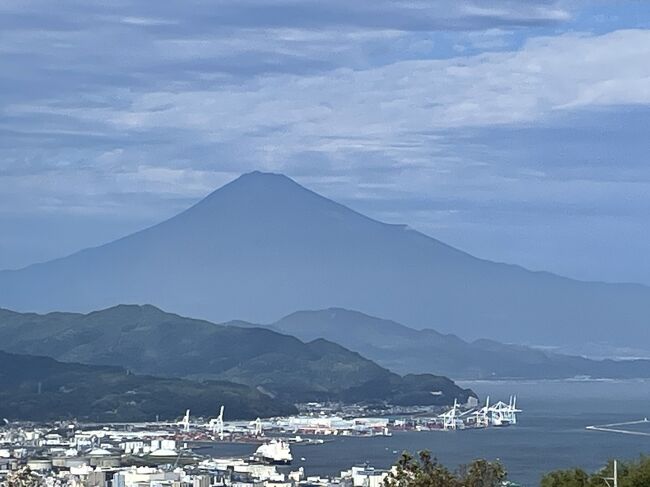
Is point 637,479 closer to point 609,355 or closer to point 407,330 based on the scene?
point 407,330

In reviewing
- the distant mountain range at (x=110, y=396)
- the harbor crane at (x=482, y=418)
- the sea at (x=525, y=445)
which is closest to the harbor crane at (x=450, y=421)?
the harbor crane at (x=482, y=418)

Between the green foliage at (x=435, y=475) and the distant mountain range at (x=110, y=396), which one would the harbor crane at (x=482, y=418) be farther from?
the green foliage at (x=435, y=475)

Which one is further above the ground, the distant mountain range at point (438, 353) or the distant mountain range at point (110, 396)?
the distant mountain range at point (438, 353)

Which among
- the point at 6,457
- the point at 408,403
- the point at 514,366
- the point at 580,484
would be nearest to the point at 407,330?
the point at 514,366

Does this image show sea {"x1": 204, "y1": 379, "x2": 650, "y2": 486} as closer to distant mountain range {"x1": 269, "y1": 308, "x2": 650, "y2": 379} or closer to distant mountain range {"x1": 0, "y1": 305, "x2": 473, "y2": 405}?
distant mountain range {"x1": 0, "y1": 305, "x2": 473, "y2": 405}

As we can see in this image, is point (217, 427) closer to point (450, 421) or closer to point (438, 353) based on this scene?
point (450, 421)
